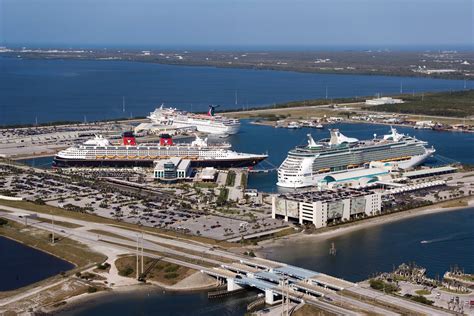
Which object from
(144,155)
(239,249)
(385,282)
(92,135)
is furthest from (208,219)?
(92,135)

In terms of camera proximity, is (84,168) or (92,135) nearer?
(84,168)

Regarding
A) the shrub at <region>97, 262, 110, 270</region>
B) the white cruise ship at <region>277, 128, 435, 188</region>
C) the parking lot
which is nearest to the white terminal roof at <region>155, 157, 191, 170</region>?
the parking lot

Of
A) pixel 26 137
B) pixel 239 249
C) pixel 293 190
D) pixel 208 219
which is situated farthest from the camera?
pixel 26 137

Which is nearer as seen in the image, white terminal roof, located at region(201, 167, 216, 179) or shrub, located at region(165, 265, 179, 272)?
shrub, located at region(165, 265, 179, 272)

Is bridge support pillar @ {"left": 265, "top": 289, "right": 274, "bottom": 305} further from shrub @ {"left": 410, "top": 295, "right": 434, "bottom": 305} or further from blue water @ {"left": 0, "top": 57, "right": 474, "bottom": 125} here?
blue water @ {"left": 0, "top": 57, "right": 474, "bottom": 125}

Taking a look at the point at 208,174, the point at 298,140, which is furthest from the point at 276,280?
the point at 298,140

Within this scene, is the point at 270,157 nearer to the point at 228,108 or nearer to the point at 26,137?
the point at 26,137

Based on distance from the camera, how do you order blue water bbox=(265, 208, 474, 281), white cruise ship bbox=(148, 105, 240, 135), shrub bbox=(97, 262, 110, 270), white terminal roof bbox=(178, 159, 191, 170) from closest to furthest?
shrub bbox=(97, 262, 110, 270) < blue water bbox=(265, 208, 474, 281) < white terminal roof bbox=(178, 159, 191, 170) < white cruise ship bbox=(148, 105, 240, 135)
